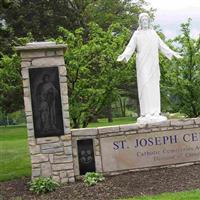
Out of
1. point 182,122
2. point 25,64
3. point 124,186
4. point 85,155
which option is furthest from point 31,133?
point 182,122

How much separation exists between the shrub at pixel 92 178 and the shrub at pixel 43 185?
572 mm

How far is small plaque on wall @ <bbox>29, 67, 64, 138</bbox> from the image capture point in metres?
9.39

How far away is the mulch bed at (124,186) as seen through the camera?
8.27 m

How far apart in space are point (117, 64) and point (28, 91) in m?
3.65

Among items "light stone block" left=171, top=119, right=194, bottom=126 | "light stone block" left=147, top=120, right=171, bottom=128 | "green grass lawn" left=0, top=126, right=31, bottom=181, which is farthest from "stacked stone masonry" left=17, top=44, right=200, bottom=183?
"light stone block" left=171, top=119, right=194, bottom=126

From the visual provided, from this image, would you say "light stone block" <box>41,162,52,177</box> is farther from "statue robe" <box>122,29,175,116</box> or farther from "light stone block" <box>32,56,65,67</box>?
"statue robe" <box>122,29,175,116</box>

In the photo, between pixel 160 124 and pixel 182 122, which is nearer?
pixel 160 124

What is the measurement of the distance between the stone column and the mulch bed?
46 centimetres

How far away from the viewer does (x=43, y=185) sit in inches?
350

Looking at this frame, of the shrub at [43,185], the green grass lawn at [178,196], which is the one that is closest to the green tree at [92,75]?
the shrub at [43,185]

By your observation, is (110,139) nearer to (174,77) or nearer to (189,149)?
(189,149)

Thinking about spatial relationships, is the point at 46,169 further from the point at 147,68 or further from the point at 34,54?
the point at 147,68

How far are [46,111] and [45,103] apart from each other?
15cm

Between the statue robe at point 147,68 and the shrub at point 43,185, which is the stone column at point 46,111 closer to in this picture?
the shrub at point 43,185
